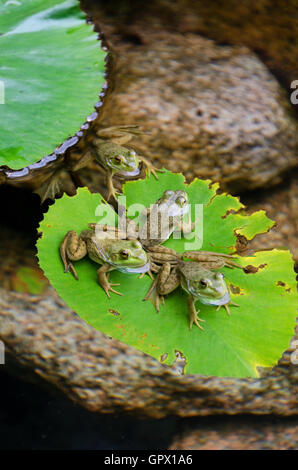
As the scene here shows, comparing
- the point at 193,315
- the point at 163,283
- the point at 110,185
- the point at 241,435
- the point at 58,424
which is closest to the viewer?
the point at 193,315

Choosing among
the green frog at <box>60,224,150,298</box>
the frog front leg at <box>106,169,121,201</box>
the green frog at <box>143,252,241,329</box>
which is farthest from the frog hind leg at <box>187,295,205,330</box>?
the frog front leg at <box>106,169,121,201</box>

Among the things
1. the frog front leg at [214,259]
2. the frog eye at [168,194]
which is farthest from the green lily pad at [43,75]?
the frog front leg at [214,259]

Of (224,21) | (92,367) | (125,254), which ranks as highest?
(224,21)

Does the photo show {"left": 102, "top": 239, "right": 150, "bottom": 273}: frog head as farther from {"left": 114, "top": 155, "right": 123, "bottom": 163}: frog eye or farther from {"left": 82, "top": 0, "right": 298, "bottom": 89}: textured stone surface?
{"left": 82, "top": 0, "right": 298, "bottom": 89}: textured stone surface

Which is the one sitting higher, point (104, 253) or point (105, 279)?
point (104, 253)

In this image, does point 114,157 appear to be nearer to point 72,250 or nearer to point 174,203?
point 174,203

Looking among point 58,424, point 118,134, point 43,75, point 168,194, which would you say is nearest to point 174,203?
point 168,194

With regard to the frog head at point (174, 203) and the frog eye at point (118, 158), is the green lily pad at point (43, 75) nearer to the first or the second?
the frog eye at point (118, 158)
